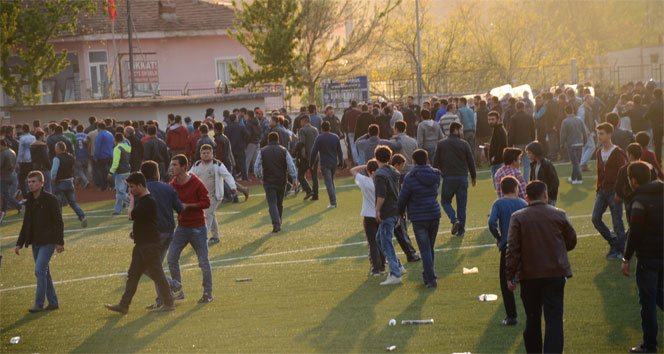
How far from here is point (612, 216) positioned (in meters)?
12.8

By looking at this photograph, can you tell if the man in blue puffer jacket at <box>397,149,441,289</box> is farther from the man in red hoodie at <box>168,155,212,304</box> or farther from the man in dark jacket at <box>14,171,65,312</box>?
the man in dark jacket at <box>14,171,65,312</box>

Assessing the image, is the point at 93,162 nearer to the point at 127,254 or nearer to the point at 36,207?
the point at 127,254

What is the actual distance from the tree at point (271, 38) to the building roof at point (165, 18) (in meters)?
8.46

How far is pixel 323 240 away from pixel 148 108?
53.0 feet

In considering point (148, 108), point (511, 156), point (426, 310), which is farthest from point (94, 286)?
point (148, 108)

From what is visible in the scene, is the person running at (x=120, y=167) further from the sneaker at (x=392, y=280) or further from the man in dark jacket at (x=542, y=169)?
the man in dark jacket at (x=542, y=169)

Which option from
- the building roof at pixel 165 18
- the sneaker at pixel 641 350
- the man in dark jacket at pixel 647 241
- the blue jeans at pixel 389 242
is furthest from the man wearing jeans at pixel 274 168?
the building roof at pixel 165 18

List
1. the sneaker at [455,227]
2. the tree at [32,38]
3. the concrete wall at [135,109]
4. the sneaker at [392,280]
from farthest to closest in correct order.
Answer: the tree at [32,38]
the concrete wall at [135,109]
the sneaker at [455,227]
the sneaker at [392,280]

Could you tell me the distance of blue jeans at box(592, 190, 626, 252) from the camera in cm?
1270

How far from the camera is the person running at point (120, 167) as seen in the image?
2080 cm

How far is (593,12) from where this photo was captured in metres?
84.8

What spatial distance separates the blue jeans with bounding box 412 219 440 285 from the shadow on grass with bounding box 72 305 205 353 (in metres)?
3.02

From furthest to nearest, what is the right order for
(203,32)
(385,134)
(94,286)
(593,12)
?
(593,12) → (203,32) → (385,134) → (94,286)

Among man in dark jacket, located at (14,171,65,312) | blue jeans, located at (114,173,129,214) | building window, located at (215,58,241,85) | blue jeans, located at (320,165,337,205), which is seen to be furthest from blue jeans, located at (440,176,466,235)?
building window, located at (215,58,241,85)
